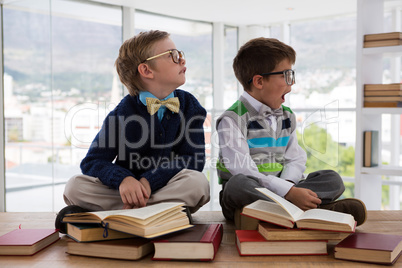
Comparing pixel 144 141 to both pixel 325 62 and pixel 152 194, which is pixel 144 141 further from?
pixel 325 62

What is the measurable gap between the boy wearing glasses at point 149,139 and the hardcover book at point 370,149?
1.43 metres

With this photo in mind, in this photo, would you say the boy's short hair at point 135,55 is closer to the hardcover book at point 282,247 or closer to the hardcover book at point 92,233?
the hardcover book at point 92,233

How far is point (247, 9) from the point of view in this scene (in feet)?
15.0

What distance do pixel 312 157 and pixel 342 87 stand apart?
878 millimetres

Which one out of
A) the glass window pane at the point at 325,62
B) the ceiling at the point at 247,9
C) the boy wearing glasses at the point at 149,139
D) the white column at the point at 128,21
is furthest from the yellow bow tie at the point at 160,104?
the glass window pane at the point at 325,62

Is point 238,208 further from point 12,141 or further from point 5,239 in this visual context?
point 12,141

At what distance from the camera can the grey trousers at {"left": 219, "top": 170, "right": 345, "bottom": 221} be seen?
1.38 meters

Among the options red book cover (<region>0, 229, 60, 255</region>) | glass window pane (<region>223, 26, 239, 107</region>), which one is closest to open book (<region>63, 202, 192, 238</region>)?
red book cover (<region>0, 229, 60, 255</region>)

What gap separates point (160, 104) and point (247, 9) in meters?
3.25

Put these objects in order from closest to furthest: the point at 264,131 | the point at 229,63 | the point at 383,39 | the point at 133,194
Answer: the point at 133,194
the point at 264,131
the point at 383,39
the point at 229,63

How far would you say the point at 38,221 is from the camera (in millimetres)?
1587

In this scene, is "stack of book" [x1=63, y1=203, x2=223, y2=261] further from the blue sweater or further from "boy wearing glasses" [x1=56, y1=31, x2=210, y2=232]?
the blue sweater

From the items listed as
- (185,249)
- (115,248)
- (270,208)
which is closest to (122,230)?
(115,248)

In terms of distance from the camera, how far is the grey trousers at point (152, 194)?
4.77 feet
